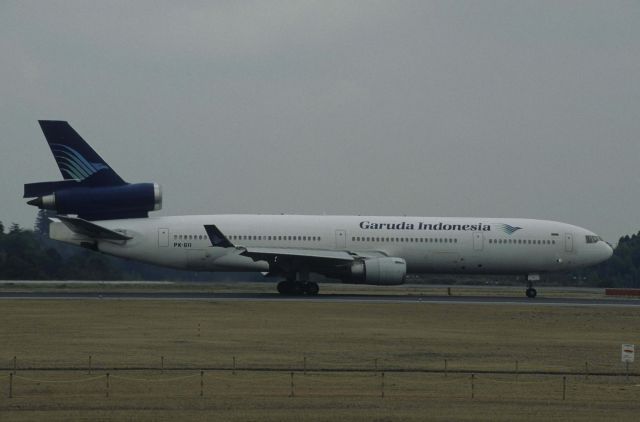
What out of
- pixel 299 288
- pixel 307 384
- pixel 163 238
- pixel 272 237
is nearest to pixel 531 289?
pixel 299 288

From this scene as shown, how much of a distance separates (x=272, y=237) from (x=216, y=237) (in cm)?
311

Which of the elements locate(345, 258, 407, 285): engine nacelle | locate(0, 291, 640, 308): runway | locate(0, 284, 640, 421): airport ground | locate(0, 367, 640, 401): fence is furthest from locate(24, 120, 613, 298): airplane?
locate(0, 367, 640, 401): fence

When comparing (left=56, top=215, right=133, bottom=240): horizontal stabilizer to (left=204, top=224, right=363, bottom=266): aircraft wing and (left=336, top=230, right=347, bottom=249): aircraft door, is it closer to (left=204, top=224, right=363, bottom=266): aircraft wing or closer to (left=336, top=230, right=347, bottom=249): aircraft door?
(left=204, top=224, right=363, bottom=266): aircraft wing

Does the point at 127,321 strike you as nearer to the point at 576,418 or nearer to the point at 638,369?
the point at 638,369

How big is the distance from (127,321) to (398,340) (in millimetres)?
9743

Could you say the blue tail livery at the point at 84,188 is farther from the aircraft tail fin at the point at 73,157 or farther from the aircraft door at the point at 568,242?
the aircraft door at the point at 568,242

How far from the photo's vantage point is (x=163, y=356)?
23.9 meters

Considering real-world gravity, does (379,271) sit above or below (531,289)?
above

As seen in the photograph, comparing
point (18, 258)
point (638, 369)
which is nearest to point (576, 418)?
point (638, 369)

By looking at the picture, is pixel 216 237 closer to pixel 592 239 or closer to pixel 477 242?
pixel 477 242

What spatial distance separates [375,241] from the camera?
47781 millimetres

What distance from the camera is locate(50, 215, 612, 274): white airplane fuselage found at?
46.1 m

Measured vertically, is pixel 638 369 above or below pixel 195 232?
below

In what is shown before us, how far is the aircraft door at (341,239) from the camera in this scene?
47.5 m
